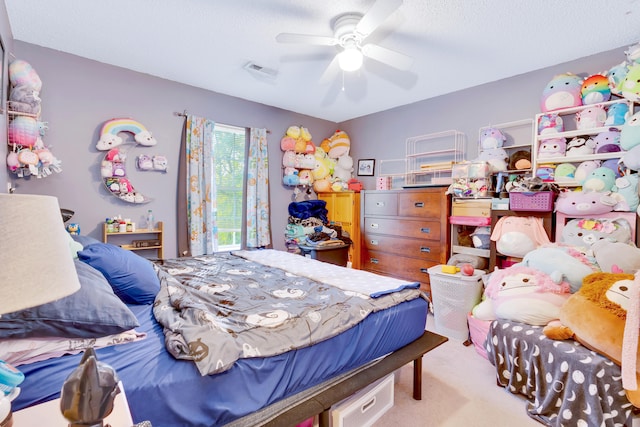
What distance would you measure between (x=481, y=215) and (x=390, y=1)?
7.11ft

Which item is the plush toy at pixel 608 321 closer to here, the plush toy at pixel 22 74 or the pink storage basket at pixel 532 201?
the pink storage basket at pixel 532 201

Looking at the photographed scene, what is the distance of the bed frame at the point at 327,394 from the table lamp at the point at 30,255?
2.81ft

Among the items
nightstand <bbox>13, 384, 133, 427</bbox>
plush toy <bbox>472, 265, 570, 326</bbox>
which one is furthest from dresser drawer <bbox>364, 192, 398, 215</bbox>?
nightstand <bbox>13, 384, 133, 427</bbox>

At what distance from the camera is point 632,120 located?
2.27 meters

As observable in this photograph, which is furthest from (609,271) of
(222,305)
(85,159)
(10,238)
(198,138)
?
(85,159)

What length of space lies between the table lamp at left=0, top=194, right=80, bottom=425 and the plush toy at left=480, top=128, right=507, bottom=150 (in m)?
3.55

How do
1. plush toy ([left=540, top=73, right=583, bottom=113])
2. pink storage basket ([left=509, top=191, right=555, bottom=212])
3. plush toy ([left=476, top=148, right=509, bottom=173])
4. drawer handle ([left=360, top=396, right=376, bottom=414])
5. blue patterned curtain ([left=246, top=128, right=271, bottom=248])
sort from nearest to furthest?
1. drawer handle ([left=360, top=396, right=376, bottom=414])
2. pink storage basket ([left=509, top=191, right=555, bottom=212])
3. plush toy ([left=540, top=73, right=583, bottom=113])
4. plush toy ([left=476, top=148, right=509, bottom=173])
5. blue patterned curtain ([left=246, top=128, right=271, bottom=248])

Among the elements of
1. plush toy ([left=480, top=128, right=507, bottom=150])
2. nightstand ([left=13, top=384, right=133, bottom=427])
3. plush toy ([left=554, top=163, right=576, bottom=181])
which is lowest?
nightstand ([left=13, top=384, right=133, bottom=427])

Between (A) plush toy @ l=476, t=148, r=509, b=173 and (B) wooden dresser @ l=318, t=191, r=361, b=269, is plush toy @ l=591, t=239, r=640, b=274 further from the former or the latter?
(B) wooden dresser @ l=318, t=191, r=361, b=269

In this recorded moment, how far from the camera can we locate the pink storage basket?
2.55 meters

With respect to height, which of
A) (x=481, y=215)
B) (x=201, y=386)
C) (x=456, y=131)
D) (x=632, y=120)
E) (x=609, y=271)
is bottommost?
(x=201, y=386)

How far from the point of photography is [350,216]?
4.24 m

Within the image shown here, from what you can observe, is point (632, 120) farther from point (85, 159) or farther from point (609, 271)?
point (85, 159)

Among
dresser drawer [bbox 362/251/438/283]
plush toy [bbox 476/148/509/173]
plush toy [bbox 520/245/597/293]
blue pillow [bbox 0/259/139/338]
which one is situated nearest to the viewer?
blue pillow [bbox 0/259/139/338]
